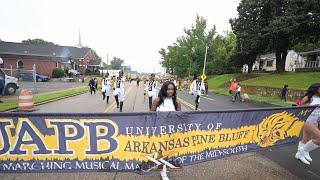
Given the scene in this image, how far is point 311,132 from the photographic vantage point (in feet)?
20.6

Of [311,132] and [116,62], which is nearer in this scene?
[311,132]

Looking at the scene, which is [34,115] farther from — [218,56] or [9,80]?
[218,56]

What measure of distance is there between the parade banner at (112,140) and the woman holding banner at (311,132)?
1.80m

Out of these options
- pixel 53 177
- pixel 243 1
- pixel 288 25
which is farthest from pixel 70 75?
pixel 53 177

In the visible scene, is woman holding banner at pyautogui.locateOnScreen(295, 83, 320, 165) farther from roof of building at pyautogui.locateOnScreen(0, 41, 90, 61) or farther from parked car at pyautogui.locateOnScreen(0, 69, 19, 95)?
roof of building at pyautogui.locateOnScreen(0, 41, 90, 61)

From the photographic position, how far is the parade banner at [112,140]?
4.64 m

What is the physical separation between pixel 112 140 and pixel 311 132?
4.07m

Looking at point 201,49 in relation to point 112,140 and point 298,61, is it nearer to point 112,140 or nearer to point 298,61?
point 298,61

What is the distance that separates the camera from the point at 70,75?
2714 inches

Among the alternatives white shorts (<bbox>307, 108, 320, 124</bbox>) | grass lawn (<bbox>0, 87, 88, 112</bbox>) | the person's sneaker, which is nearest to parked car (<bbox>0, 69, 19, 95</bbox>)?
grass lawn (<bbox>0, 87, 88, 112</bbox>)

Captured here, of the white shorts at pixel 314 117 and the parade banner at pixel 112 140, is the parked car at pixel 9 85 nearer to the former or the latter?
the parade banner at pixel 112 140

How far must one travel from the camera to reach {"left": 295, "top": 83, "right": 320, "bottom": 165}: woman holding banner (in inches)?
246

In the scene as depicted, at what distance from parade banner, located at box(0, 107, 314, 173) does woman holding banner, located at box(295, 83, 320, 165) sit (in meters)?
1.80

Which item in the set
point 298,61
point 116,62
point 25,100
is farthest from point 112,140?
point 116,62
